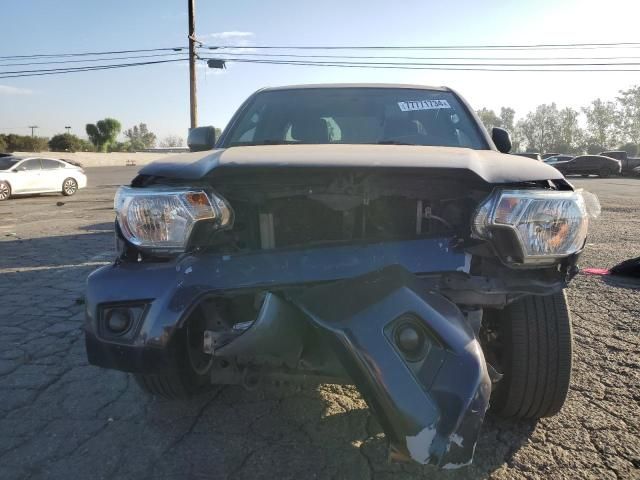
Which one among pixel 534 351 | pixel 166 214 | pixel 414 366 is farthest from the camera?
pixel 534 351

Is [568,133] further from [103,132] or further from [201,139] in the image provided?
[201,139]

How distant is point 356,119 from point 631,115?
97.3 metres

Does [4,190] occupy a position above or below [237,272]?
below

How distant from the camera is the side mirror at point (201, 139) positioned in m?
3.21

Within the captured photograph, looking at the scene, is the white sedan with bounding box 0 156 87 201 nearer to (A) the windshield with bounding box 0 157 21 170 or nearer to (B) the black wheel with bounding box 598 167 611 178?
(A) the windshield with bounding box 0 157 21 170

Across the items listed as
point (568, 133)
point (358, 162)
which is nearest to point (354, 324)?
point (358, 162)

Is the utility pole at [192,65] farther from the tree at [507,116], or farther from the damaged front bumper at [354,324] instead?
the tree at [507,116]

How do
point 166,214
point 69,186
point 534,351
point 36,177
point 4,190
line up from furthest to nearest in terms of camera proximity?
point 69,186
point 36,177
point 4,190
point 534,351
point 166,214

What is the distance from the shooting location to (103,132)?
2514 inches

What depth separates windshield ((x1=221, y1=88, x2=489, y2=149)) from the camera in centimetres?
302

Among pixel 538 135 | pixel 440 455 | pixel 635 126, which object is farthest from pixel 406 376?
pixel 538 135

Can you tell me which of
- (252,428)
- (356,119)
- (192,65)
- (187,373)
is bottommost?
(252,428)

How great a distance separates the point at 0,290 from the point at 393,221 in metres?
4.39

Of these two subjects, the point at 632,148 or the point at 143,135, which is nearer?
the point at 632,148
